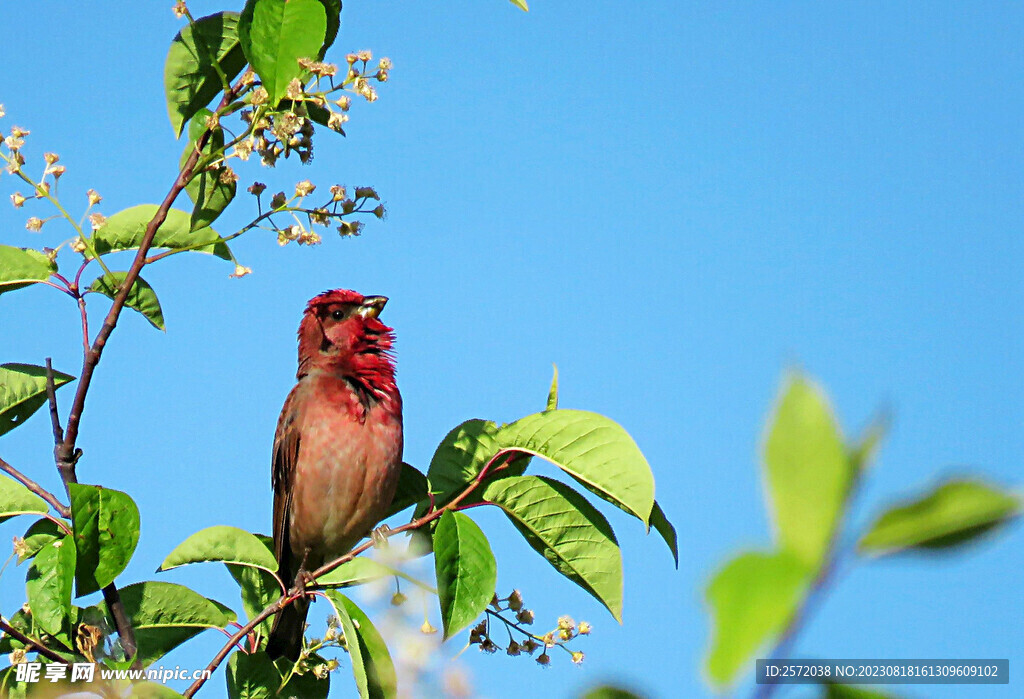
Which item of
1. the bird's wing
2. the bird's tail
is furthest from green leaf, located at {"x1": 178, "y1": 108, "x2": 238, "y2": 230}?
the bird's tail

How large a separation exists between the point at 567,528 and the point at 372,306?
2.46 meters

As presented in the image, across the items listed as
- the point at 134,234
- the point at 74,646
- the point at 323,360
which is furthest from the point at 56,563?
the point at 323,360

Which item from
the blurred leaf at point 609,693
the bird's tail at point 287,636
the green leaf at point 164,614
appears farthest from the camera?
the bird's tail at point 287,636

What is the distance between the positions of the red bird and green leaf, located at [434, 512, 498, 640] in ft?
4.85

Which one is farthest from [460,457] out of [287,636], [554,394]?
[287,636]

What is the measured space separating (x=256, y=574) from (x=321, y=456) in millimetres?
1191

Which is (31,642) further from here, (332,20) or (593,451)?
(332,20)

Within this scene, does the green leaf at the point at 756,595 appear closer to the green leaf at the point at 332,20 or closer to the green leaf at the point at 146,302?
the green leaf at the point at 332,20

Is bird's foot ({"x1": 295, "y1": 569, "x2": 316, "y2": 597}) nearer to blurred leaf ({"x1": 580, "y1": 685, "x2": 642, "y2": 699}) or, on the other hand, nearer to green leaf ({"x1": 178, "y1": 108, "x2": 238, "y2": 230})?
green leaf ({"x1": 178, "y1": 108, "x2": 238, "y2": 230})

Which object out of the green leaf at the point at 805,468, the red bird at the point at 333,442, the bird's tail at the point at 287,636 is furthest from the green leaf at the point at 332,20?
the green leaf at the point at 805,468

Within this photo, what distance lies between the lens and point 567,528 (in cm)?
360

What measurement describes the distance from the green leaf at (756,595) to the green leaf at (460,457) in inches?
124

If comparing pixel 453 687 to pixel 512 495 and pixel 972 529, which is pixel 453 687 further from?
pixel 512 495

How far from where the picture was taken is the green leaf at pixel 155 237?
3.86 meters
